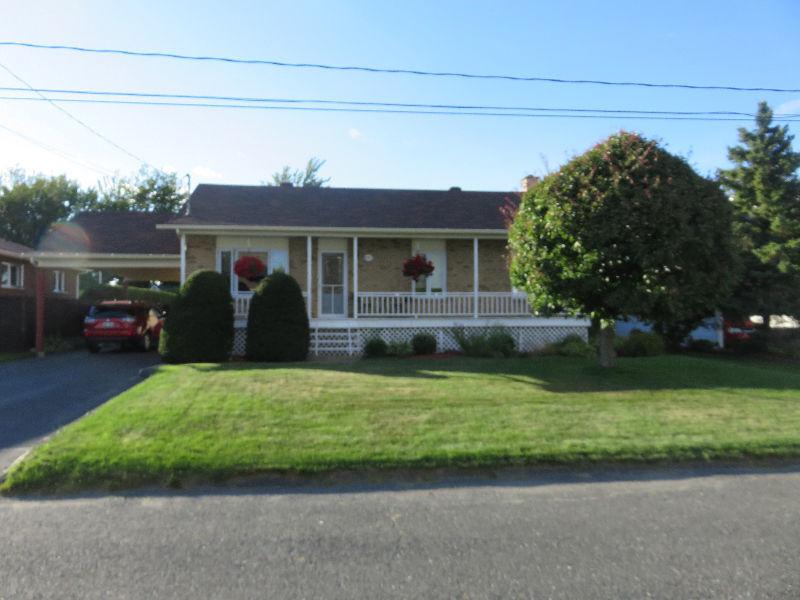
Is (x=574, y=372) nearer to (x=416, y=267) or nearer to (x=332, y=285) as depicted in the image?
(x=416, y=267)

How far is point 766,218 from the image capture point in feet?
65.3

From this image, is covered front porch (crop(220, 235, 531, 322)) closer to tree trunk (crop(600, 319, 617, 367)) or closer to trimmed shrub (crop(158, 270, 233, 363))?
trimmed shrub (crop(158, 270, 233, 363))

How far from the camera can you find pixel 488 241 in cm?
1781

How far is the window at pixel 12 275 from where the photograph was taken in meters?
20.0

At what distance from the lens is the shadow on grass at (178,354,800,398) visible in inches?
388

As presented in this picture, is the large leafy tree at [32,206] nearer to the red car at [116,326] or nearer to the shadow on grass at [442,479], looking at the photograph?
the red car at [116,326]

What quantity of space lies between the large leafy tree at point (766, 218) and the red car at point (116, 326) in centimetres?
1803

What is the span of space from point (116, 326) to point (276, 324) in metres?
6.90

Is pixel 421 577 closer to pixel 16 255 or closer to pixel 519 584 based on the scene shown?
pixel 519 584

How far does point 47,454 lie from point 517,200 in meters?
16.5

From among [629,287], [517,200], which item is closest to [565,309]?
[629,287]

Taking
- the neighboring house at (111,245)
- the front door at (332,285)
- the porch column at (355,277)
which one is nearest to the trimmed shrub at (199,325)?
the porch column at (355,277)

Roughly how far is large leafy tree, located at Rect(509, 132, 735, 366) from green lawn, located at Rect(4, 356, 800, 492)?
1.48 metres

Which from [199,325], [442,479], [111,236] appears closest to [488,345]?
[199,325]
